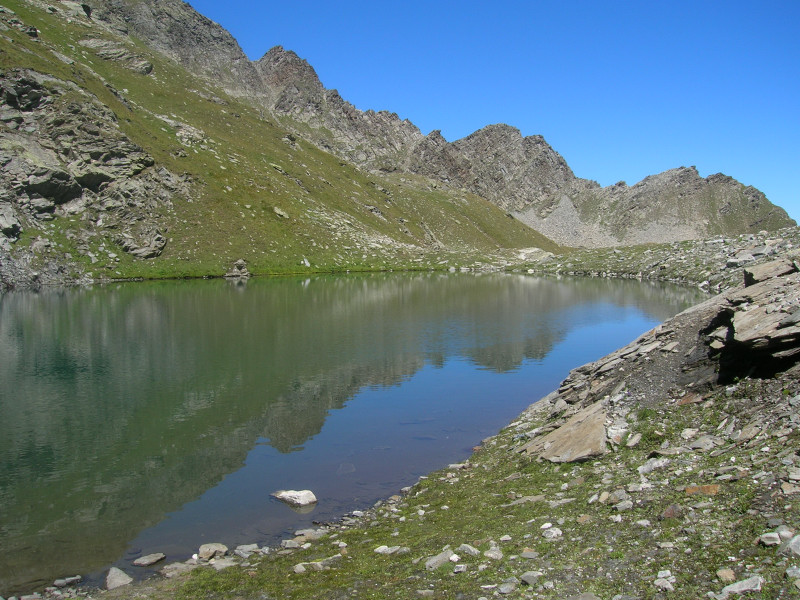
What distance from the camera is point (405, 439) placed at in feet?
70.0

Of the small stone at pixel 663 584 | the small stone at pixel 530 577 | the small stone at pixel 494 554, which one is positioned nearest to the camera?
the small stone at pixel 663 584

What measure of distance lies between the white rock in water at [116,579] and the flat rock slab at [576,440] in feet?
35.4

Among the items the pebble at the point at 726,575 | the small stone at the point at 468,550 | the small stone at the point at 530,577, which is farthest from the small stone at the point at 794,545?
the small stone at the point at 468,550

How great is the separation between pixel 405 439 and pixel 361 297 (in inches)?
1947

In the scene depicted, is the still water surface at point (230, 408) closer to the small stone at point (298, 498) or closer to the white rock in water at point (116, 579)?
the small stone at point (298, 498)

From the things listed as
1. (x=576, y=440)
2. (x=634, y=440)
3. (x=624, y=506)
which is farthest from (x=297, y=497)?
(x=634, y=440)

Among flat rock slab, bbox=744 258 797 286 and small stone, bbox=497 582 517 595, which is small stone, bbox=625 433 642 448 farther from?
flat rock slab, bbox=744 258 797 286

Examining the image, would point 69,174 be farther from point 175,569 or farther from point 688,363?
point 688,363

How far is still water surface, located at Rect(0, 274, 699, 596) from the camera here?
49.2 ft

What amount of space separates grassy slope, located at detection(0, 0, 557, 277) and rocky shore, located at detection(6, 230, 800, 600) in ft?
289

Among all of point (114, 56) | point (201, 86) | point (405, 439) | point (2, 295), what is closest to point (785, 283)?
point (405, 439)

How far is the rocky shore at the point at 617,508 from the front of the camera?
8781mm

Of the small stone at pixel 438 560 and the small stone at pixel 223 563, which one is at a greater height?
the small stone at pixel 438 560

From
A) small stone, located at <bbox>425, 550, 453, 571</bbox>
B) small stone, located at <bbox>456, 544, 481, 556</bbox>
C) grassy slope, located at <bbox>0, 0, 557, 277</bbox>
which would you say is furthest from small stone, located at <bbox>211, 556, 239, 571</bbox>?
grassy slope, located at <bbox>0, 0, 557, 277</bbox>
